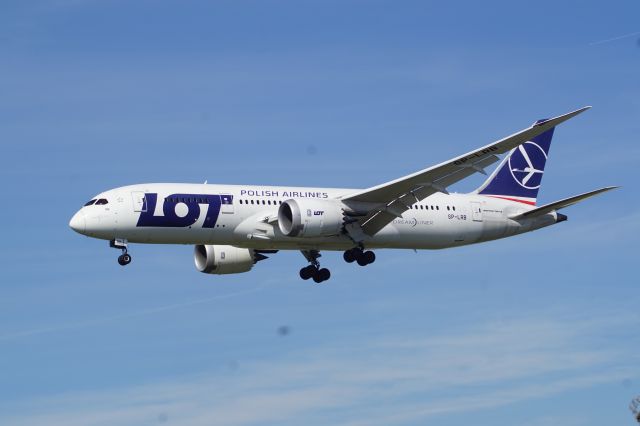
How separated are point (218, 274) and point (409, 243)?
32.0 feet

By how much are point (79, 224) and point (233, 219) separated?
21.7 feet

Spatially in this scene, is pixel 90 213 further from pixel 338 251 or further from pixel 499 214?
pixel 499 214

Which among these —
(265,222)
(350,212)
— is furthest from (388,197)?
(265,222)

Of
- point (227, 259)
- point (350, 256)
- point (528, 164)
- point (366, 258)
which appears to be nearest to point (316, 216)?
point (350, 256)

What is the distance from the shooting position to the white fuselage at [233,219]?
56375mm

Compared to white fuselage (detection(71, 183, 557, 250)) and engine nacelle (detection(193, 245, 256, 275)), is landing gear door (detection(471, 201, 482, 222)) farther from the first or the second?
engine nacelle (detection(193, 245, 256, 275))

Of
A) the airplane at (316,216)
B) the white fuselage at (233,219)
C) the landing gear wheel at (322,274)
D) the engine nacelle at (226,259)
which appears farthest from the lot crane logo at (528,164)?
the engine nacelle at (226,259)

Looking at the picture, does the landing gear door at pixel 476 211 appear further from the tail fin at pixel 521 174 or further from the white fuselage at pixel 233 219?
the tail fin at pixel 521 174

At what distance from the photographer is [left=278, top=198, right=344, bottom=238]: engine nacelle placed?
56875 millimetres

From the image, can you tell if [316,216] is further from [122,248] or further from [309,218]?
[122,248]

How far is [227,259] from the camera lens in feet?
210

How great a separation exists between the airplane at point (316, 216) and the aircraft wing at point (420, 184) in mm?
44

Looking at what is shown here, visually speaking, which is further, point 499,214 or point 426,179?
point 499,214

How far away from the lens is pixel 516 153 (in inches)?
2670
